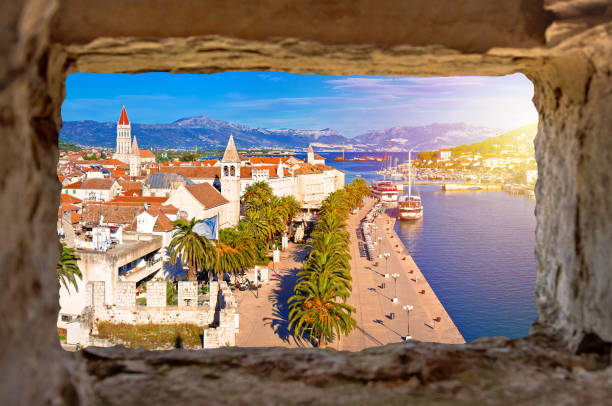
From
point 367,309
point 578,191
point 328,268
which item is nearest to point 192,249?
point 328,268

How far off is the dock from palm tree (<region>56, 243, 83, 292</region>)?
34.9ft

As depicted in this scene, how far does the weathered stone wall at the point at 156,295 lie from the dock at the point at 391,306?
7.58 meters

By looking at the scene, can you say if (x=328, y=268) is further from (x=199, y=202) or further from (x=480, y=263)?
(x=480, y=263)

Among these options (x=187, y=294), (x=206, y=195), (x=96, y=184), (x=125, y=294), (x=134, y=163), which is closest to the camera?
(x=125, y=294)

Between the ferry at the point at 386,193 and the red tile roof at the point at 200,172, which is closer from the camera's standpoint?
the red tile roof at the point at 200,172

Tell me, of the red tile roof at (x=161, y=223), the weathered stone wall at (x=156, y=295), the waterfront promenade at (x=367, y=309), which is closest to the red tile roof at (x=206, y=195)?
the waterfront promenade at (x=367, y=309)

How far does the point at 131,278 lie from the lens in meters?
19.2

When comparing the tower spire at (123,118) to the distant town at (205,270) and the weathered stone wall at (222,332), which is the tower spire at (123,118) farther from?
the weathered stone wall at (222,332)

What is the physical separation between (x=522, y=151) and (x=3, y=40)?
575 feet

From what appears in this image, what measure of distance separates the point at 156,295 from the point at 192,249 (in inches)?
228

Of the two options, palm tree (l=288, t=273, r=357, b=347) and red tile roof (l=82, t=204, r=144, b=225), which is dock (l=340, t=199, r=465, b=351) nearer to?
palm tree (l=288, t=273, r=357, b=347)

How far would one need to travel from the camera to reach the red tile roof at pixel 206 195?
118 feet

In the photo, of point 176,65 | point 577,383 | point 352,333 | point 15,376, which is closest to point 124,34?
point 176,65

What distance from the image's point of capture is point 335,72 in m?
2.34
